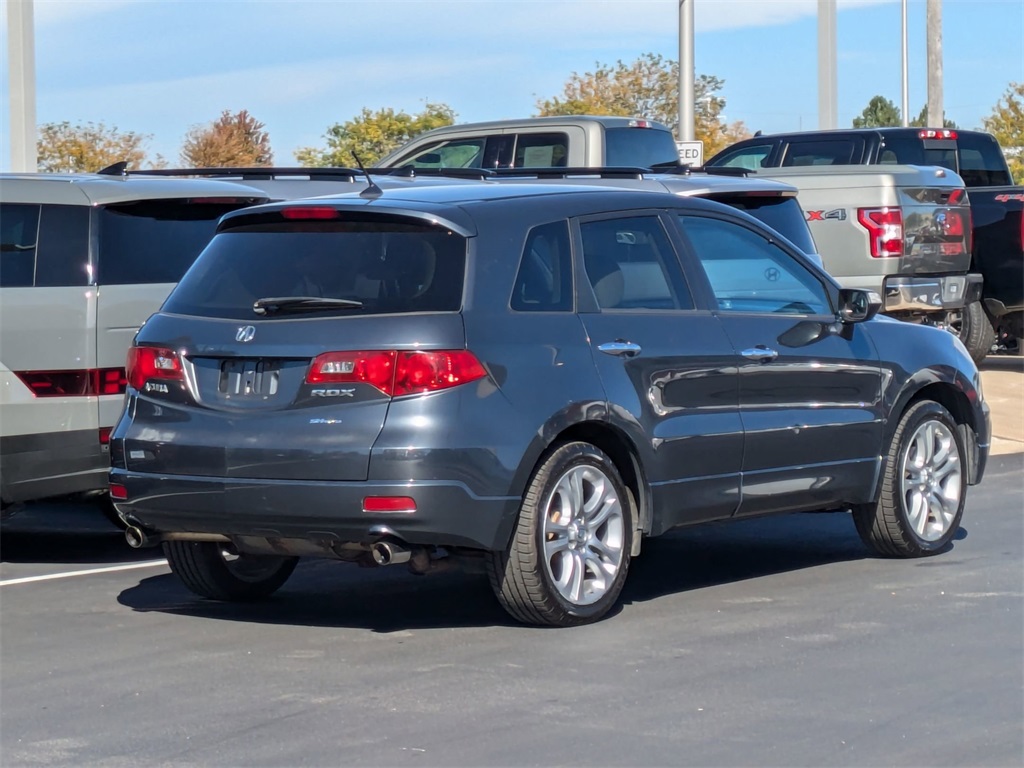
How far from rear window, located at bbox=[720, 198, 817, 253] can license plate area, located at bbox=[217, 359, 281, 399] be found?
5082mm

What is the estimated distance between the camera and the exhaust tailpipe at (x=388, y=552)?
20.9 ft

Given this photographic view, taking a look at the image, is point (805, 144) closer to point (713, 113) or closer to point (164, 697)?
point (164, 697)

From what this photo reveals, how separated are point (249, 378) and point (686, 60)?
1472cm

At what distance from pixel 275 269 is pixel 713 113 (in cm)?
4248

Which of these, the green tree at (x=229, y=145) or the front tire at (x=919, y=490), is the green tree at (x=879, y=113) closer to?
the green tree at (x=229, y=145)

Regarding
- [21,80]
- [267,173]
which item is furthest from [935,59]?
[267,173]

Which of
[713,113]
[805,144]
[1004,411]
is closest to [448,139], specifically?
[805,144]

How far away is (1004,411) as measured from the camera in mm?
15578

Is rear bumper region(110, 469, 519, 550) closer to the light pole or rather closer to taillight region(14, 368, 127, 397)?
taillight region(14, 368, 127, 397)

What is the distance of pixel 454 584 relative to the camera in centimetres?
795

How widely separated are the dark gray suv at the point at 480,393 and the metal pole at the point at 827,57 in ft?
53.5

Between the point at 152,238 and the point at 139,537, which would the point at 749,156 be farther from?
the point at 139,537

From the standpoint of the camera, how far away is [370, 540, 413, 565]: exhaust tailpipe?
638 cm

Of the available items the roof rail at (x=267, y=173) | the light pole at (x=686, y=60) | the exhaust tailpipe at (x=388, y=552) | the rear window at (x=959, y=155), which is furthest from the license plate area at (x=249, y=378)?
the light pole at (x=686, y=60)
